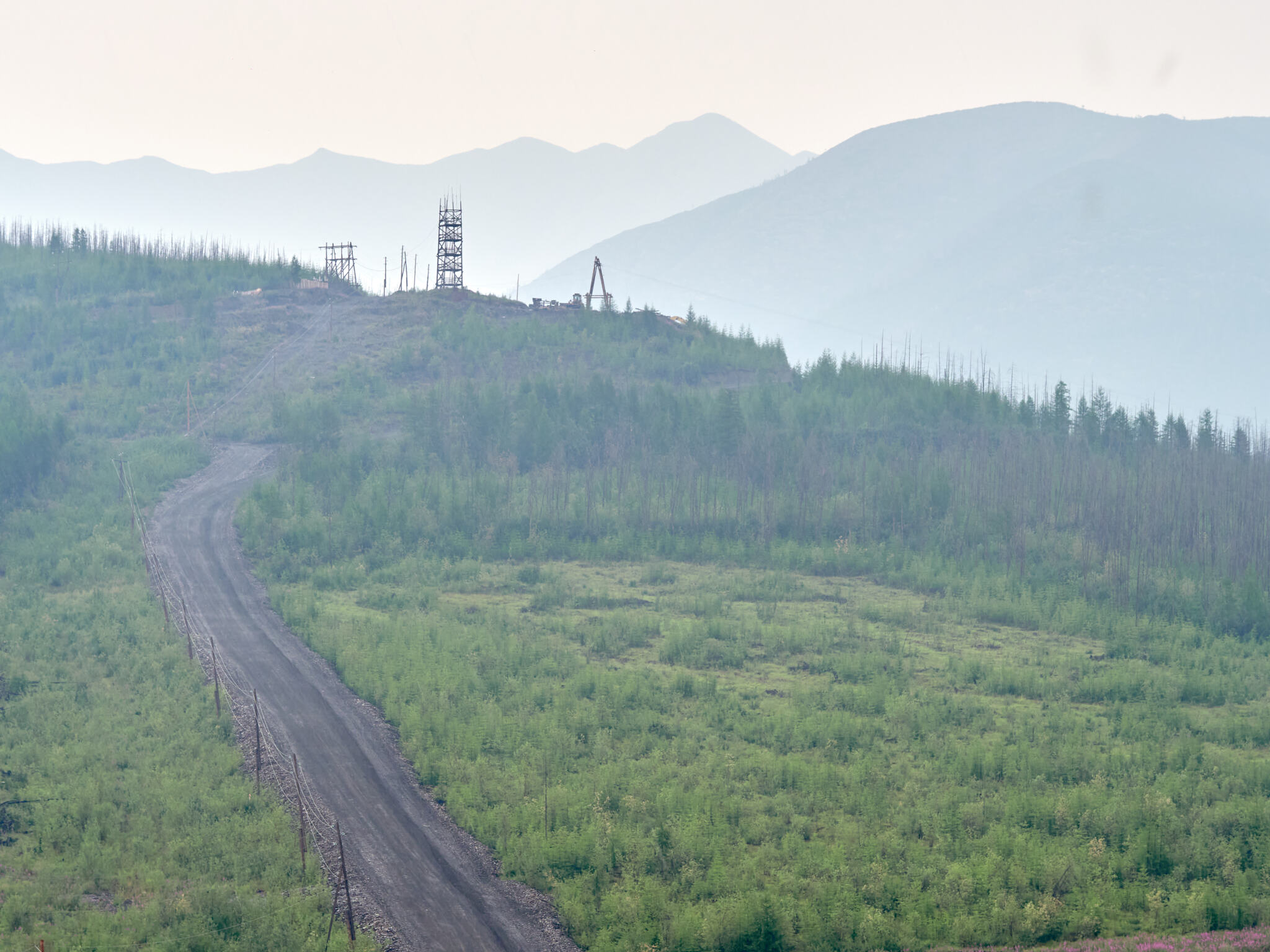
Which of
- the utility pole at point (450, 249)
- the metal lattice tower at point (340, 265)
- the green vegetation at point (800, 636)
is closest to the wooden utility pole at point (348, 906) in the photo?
the green vegetation at point (800, 636)

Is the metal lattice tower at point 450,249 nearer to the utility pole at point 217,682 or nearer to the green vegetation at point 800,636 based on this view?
the green vegetation at point 800,636

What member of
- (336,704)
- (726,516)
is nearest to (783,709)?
(336,704)

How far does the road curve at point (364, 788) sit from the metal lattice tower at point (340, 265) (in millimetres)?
58595

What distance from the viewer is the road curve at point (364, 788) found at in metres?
26.4

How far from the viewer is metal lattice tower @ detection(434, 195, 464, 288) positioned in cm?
10031

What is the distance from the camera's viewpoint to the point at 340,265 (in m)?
120

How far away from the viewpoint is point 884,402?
9556cm

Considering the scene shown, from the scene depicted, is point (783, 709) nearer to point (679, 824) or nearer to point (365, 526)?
point (679, 824)

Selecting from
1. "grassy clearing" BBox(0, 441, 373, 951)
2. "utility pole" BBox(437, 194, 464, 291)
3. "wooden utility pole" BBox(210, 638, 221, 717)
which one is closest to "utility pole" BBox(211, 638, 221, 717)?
"wooden utility pole" BBox(210, 638, 221, 717)

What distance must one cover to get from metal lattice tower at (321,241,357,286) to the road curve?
58595 millimetres

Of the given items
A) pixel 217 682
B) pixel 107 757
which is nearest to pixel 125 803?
pixel 107 757

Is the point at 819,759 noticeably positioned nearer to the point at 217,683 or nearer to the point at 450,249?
the point at 217,683

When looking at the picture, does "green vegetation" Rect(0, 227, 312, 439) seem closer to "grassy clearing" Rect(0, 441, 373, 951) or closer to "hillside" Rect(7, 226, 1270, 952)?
"hillside" Rect(7, 226, 1270, 952)

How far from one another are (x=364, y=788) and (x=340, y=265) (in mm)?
95013
